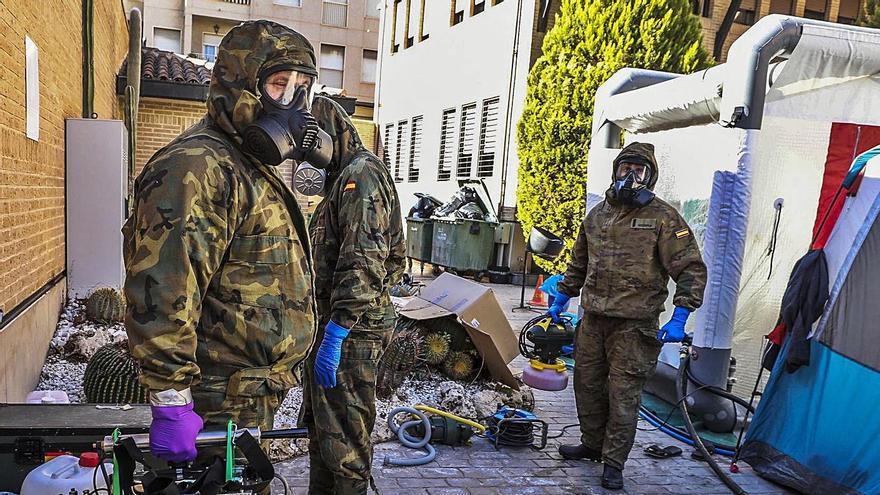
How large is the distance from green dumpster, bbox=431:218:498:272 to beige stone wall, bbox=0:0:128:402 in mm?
7886

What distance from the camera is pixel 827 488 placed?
414 centimetres

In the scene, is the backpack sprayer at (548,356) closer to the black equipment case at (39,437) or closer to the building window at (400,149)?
the black equipment case at (39,437)

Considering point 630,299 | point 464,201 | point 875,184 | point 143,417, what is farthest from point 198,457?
point 464,201

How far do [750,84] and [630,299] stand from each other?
1.86m

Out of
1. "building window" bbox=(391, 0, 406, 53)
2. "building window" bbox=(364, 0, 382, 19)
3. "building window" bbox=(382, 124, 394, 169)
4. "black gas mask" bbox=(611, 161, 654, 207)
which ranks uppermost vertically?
"building window" bbox=(364, 0, 382, 19)

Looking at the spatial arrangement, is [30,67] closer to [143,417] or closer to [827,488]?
[143,417]

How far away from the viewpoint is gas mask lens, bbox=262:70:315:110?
90.4 inches

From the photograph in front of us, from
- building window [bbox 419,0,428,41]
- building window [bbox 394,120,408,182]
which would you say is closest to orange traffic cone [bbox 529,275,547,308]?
building window [bbox 394,120,408,182]

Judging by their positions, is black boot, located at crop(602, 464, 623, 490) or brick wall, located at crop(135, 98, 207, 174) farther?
brick wall, located at crop(135, 98, 207, 174)

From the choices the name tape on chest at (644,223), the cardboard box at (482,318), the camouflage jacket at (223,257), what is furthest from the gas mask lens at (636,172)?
the camouflage jacket at (223,257)

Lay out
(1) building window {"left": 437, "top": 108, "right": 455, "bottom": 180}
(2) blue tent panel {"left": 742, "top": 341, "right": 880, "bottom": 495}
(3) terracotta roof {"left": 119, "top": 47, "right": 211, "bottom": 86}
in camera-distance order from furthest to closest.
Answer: (1) building window {"left": 437, "top": 108, "right": 455, "bottom": 180} < (3) terracotta roof {"left": 119, "top": 47, "right": 211, "bottom": 86} < (2) blue tent panel {"left": 742, "top": 341, "right": 880, "bottom": 495}

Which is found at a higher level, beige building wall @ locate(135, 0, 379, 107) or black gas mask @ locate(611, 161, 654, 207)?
beige building wall @ locate(135, 0, 379, 107)

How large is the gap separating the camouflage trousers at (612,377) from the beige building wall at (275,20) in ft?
77.1

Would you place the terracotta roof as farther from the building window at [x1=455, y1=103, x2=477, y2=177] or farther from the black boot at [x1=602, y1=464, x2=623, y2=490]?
the black boot at [x1=602, y1=464, x2=623, y2=490]
